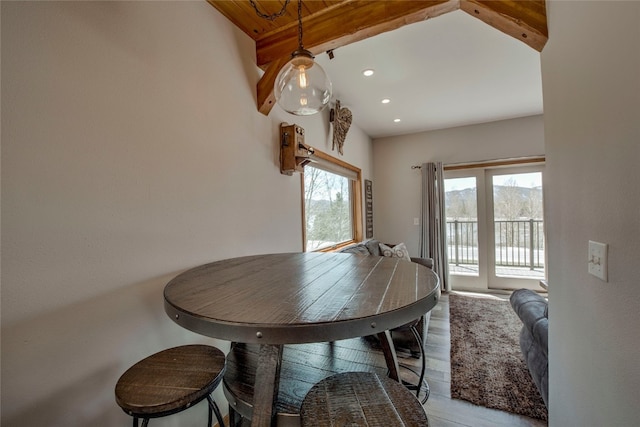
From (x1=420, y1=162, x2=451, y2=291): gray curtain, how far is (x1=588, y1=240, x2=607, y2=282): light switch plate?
11.5ft

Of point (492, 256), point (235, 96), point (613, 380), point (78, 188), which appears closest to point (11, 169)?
point (78, 188)

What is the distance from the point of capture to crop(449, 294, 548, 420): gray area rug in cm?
177

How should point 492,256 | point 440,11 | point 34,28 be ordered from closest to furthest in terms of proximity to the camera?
point 34,28
point 440,11
point 492,256

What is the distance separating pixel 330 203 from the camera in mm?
3361

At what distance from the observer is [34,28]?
3.00 ft

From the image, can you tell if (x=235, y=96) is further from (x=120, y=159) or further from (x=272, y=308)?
(x=272, y=308)

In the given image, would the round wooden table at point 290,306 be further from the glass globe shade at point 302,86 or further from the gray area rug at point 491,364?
the gray area rug at point 491,364

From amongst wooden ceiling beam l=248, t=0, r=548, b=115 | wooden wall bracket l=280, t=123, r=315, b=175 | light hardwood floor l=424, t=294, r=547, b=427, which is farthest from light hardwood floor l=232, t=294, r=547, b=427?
wooden ceiling beam l=248, t=0, r=548, b=115

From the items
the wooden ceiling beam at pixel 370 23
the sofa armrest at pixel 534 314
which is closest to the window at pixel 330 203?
the wooden ceiling beam at pixel 370 23

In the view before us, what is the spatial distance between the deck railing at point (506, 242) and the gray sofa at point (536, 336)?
2437 millimetres

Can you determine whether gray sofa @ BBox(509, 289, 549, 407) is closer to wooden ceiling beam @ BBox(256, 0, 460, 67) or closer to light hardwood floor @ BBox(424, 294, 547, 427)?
light hardwood floor @ BBox(424, 294, 547, 427)

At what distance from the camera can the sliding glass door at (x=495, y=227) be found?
4000 mm

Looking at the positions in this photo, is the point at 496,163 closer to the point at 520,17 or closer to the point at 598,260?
the point at 520,17

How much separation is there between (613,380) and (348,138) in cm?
342
